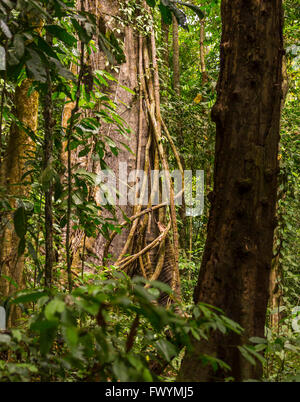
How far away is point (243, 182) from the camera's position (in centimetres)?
145

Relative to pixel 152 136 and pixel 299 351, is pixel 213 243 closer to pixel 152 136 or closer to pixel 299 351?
pixel 299 351

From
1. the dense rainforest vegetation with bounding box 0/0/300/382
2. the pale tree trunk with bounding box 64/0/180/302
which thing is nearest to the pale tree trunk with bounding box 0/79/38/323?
the dense rainforest vegetation with bounding box 0/0/300/382

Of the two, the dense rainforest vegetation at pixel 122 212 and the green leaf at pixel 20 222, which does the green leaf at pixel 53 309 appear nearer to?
the dense rainforest vegetation at pixel 122 212

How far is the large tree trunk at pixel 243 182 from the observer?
4.66ft

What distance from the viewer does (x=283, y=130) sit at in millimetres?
4418

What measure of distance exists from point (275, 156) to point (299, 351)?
71 cm

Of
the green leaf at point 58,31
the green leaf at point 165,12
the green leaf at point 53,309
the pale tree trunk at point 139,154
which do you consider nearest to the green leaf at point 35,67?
the green leaf at point 58,31

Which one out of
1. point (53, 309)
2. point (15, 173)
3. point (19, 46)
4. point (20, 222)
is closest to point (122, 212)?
point (20, 222)

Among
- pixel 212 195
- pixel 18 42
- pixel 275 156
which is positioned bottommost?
pixel 212 195

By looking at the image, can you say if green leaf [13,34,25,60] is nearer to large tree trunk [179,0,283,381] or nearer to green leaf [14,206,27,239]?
green leaf [14,206,27,239]

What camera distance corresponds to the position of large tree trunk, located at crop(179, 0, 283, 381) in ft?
4.66

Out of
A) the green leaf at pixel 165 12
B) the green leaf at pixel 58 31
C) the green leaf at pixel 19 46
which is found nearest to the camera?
the green leaf at pixel 19 46

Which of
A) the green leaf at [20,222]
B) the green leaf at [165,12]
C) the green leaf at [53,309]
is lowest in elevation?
the green leaf at [53,309]
